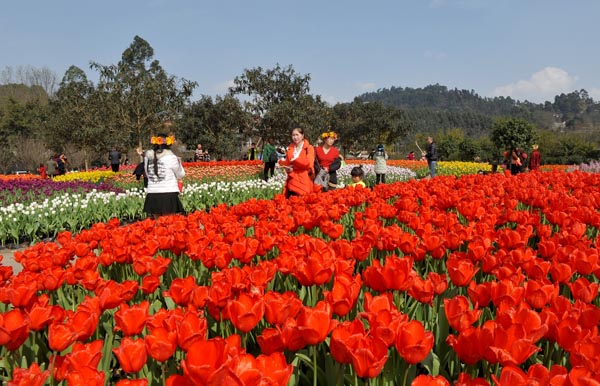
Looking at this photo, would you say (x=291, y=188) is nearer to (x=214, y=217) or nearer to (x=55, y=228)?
(x=214, y=217)

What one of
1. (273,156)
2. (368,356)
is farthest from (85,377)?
(273,156)

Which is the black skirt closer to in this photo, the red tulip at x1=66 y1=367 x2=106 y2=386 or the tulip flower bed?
the tulip flower bed

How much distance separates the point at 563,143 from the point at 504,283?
4861cm

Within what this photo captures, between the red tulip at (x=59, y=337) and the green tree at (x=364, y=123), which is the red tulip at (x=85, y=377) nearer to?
the red tulip at (x=59, y=337)

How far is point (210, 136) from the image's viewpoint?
34.4 m

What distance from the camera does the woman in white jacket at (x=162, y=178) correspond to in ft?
21.7

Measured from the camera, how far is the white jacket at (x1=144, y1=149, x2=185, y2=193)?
6.62 meters

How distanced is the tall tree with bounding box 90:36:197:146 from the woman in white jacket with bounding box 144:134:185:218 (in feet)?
67.5

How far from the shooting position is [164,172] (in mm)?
6711

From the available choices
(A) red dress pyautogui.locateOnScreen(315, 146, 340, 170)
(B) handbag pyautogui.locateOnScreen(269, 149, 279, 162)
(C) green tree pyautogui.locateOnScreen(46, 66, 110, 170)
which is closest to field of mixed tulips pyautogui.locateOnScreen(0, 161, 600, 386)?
(A) red dress pyautogui.locateOnScreen(315, 146, 340, 170)

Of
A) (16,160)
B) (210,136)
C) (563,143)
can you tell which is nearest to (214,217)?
(210,136)

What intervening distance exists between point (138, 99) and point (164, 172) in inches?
840

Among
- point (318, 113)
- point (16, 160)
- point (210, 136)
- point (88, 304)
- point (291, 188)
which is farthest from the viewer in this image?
point (16, 160)

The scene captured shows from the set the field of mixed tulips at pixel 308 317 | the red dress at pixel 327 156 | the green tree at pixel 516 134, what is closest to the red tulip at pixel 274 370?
the field of mixed tulips at pixel 308 317
